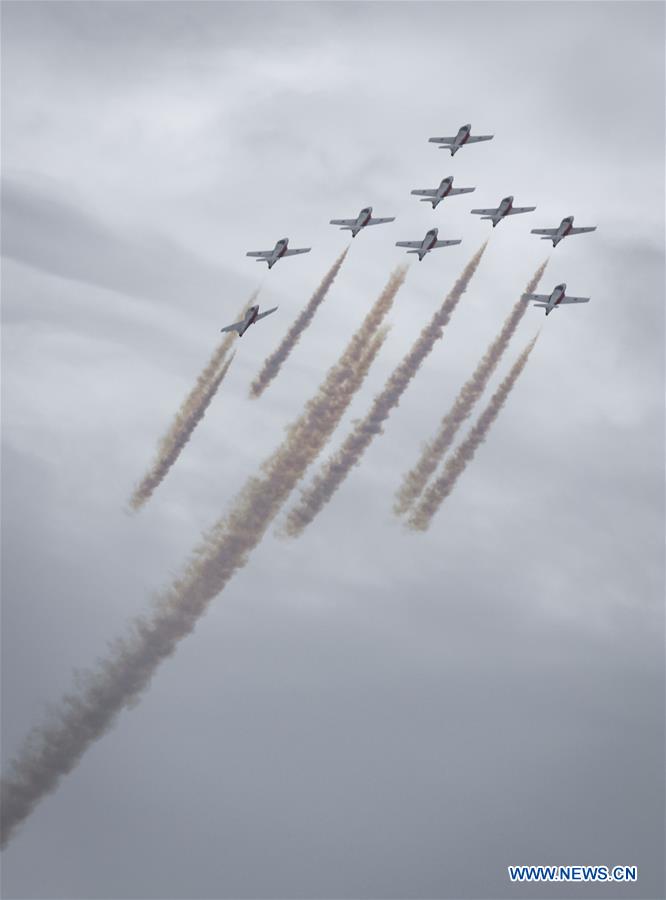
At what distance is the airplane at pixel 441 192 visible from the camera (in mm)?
133125

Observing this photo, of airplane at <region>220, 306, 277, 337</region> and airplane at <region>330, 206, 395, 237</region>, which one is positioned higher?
airplane at <region>330, 206, 395, 237</region>

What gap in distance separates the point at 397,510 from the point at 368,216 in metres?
29.5

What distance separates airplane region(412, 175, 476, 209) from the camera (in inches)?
5241

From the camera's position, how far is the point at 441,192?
438 ft

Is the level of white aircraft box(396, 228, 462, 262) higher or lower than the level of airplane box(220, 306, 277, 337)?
higher

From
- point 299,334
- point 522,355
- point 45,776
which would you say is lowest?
point 45,776

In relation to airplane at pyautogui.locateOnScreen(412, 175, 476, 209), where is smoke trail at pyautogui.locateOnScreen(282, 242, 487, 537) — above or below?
below

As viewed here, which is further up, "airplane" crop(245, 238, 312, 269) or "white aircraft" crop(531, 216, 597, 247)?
"white aircraft" crop(531, 216, 597, 247)

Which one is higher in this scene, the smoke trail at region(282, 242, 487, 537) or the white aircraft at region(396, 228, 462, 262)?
the white aircraft at region(396, 228, 462, 262)

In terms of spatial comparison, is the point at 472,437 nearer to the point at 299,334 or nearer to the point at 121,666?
the point at 299,334

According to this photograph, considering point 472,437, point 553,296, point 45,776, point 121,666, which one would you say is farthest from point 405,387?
point 45,776

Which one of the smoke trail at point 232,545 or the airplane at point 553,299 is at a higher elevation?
the airplane at point 553,299

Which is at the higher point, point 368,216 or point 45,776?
point 368,216

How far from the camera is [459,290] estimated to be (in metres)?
128
